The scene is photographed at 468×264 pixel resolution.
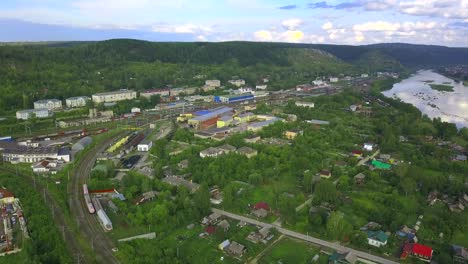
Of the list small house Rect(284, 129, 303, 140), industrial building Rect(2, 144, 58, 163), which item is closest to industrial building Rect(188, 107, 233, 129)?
small house Rect(284, 129, 303, 140)

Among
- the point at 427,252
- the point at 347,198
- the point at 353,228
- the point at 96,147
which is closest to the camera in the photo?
the point at 427,252

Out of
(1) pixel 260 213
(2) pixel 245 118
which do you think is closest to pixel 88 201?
(1) pixel 260 213

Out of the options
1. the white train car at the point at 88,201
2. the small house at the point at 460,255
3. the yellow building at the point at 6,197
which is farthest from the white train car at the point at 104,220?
the small house at the point at 460,255

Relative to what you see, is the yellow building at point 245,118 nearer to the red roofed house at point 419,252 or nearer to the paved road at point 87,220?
the paved road at point 87,220

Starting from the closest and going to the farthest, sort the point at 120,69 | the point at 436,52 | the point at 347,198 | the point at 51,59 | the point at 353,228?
the point at 353,228 → the point at 347,198 → the point at 51,59 → the point at 120,69 → the point at 436,52

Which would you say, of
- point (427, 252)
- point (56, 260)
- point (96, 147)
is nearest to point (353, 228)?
point (427, 252)

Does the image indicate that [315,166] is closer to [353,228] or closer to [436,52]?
[353,228]
